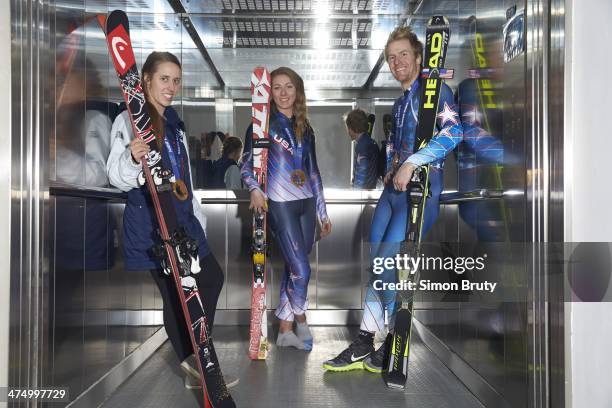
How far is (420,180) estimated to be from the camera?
307 cm

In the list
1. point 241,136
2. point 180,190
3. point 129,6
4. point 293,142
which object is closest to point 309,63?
point 241,136

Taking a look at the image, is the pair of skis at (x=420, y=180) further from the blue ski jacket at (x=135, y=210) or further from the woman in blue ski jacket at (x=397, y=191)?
the blue ski jacket at (x=135, y=210)

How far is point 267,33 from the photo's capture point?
5.33m

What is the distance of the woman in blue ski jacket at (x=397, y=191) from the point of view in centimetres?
325

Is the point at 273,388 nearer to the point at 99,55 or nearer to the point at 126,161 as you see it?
the point at 126,161

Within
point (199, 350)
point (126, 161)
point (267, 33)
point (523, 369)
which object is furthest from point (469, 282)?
point (267, 33)

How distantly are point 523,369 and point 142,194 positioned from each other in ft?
5.67

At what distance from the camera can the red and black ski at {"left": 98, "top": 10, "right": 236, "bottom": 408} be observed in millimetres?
2469

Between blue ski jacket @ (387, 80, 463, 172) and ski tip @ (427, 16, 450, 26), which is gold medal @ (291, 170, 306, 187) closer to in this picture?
blue ski jacket @ (387, 80, 463, 172)

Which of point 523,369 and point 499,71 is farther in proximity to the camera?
point 499,71

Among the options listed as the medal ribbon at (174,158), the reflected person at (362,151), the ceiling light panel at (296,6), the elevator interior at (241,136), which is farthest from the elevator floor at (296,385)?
the ceiling light panel at (296,6)

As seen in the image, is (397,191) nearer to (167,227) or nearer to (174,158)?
(174,158)

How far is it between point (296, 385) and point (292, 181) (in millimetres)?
1371

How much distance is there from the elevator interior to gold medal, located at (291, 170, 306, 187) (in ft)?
2.96
